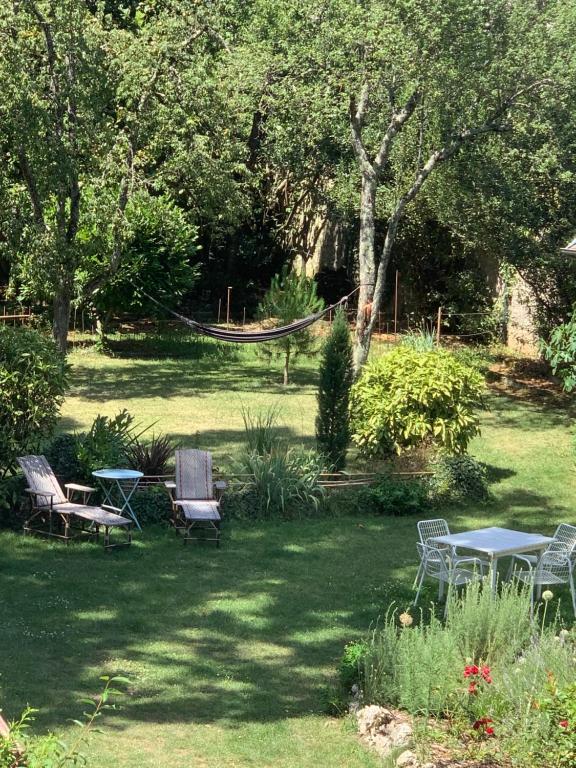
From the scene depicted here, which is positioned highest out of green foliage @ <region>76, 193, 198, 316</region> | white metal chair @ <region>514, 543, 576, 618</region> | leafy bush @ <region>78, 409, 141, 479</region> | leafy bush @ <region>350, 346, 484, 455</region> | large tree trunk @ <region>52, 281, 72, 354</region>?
green foliage @ <region>76, 193, 198, 316</region>

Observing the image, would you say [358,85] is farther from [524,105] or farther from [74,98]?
[74,98]

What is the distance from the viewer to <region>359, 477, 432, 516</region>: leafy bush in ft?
38.7

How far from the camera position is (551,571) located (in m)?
9.14

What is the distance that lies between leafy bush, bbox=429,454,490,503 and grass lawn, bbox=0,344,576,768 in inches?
11.3

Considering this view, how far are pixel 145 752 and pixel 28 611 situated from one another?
2.60 metres

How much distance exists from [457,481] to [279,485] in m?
2.07

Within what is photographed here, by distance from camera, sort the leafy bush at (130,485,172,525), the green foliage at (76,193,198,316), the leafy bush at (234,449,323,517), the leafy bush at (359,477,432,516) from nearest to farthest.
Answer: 1. the leafy bush at (130,485,172,525)
2. the leafy bush at (234,449,323,517)
3. the leafy bush at (359,477,432,516)
4. the green foliage at (76,193,198,316)

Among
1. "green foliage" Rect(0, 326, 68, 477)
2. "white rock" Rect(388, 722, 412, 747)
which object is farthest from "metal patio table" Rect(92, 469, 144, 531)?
"white rock" Rect(388, 722, 412, 747)

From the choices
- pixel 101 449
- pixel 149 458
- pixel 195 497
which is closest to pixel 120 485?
pixel 101 449

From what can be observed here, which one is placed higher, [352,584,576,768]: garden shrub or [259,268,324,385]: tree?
[259,268,324,385]: tree

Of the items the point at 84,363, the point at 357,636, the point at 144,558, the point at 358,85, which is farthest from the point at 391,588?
the point at 84,363

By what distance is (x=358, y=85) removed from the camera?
16.3 meters

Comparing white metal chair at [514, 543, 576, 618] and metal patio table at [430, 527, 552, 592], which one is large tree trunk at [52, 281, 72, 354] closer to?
metal patio table at [430, 527, 552, 592]

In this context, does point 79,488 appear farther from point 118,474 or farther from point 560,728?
point 560,728
